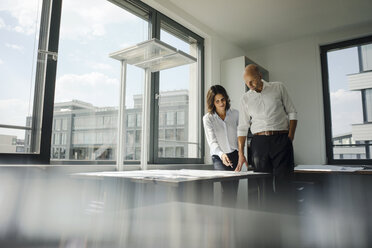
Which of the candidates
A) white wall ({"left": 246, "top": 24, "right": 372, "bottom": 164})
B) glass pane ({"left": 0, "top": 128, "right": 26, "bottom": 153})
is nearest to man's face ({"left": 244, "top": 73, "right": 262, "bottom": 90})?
glass pane ({"left": 0, "top": 128, "right": 26, "bottom": 153})

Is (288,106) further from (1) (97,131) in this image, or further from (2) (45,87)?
(2) (45,87)

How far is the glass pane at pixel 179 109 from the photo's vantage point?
128 inches

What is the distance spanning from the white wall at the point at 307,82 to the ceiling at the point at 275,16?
0.51ft

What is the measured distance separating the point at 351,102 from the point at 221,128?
2530mm

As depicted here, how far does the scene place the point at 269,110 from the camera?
2.19 m

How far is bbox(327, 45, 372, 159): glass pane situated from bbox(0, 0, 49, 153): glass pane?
3.81 m

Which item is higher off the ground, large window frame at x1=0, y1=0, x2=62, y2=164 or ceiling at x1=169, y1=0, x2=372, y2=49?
ceiling at x1=169, y1=0, x2=372, y2=49

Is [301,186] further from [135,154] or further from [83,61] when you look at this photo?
[83,61]

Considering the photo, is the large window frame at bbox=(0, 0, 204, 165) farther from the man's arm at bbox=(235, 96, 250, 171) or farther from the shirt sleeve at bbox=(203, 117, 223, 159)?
the man's arm at bbox=(235, 96, 250, 171)

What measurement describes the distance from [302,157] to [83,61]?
334cm

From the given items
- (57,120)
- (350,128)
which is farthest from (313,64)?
(57,120)

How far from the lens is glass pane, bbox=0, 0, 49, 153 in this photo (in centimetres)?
193

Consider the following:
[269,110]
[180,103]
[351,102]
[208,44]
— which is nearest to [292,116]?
[269,110]

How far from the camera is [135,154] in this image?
2.79m
